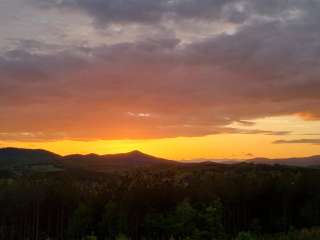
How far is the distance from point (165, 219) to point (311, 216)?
34.1 metres

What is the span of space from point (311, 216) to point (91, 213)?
161ft

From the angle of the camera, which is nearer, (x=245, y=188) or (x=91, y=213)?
(x=91, y=213)

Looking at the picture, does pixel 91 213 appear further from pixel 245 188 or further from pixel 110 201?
pixel 245 188

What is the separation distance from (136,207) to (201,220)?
87.0 ft

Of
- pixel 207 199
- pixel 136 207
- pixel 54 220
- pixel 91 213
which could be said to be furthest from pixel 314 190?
pixel 54 220

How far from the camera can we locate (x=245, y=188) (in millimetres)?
112312

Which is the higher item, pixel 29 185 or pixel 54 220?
pixel 29 185

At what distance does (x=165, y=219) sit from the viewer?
92812mm

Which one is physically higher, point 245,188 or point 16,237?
point 245,188

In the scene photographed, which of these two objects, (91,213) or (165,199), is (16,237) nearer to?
(91,213)

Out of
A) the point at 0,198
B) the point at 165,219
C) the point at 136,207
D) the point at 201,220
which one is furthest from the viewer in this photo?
the point at 0,198

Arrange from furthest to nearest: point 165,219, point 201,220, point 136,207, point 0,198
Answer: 1. point 0,198
2. point 136,207
3. point 165,219
4. point 201,220

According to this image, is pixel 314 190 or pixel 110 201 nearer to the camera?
pixel 110 201

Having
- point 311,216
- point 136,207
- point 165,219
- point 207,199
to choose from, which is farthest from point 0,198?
point 311,216
